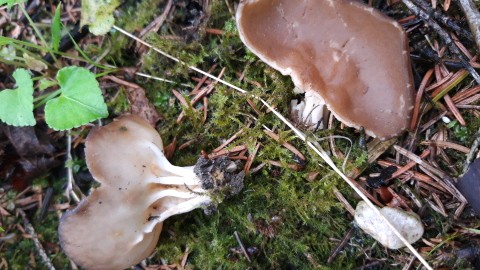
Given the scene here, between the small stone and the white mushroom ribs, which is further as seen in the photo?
the white mushroom ribs

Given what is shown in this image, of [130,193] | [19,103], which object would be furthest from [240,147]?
[19,103]

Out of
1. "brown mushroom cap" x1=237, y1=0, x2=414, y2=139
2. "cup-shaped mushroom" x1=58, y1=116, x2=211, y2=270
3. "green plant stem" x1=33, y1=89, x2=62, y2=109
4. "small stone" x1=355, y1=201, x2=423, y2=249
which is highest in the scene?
"brown mushroom cap" x1=237, y1=0, x2=414, y2=139

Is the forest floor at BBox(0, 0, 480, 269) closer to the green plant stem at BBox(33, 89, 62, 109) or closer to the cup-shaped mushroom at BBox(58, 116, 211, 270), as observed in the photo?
the green plant stem at BBox(33, 89, 62, 109)

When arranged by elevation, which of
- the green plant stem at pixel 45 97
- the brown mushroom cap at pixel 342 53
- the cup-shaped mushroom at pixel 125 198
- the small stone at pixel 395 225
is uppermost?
the brown mushroom cap at pixel 342 53

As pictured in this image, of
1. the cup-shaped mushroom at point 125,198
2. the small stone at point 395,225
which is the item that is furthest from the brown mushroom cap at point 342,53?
the cup-shaped mushroom at point 125,198

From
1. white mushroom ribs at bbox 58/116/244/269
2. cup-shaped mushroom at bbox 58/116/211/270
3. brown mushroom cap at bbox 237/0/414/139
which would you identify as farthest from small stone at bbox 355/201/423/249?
cup-shaped mushroom at bbox 58/116/211/270

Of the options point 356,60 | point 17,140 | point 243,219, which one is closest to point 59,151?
point 17,140

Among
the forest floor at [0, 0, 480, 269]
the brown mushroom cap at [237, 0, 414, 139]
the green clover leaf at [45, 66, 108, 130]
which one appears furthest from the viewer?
the green clover leaf at [45, 66, 108, 130]

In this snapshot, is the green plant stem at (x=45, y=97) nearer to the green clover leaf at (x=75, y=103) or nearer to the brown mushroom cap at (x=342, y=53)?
the green clover leaf at (x=75, y=103)
